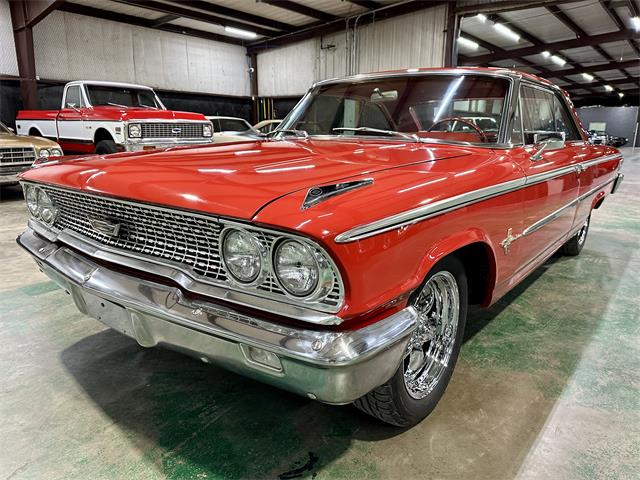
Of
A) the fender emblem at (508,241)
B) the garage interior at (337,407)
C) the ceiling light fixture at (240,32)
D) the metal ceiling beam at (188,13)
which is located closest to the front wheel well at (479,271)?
the fender emblem at (508,241)

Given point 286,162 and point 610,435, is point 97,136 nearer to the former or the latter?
point 286,162

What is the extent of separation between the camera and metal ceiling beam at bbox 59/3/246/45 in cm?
1261

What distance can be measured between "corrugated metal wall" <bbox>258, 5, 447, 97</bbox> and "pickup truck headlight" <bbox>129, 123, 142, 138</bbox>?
23.8 ft

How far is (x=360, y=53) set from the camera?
13.3 metres

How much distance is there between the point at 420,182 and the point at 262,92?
55.2ft

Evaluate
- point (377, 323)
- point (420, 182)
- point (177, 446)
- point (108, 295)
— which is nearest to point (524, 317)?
point (420, 182)

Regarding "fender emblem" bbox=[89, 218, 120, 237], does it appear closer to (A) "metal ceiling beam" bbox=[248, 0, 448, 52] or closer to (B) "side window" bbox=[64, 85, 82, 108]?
(B) "side window" bbox=[64, 85, 82, 108]

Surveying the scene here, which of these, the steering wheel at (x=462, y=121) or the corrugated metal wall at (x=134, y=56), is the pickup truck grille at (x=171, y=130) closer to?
the steering wheel at (x=462, y=121)

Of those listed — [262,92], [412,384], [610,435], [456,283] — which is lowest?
[610,435]

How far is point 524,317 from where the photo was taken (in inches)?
113

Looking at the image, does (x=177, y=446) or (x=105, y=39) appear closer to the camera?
(x=177, y=446)

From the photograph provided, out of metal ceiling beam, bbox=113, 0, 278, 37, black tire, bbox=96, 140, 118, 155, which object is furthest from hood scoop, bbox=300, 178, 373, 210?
metal ceiling beam, bbox=113, 0, 278, 37

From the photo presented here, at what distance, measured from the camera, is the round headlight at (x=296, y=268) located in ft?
4.17

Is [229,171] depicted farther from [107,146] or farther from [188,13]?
[188,13]
